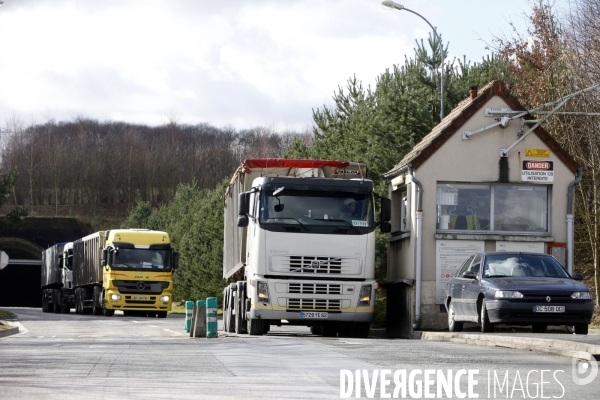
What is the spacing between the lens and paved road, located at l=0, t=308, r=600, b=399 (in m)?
10.4

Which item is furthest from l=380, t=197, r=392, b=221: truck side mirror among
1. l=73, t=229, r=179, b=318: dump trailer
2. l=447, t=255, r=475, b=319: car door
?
l=73, t=229, r=179, b=318: dump trailer

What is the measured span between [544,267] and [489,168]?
166 inches

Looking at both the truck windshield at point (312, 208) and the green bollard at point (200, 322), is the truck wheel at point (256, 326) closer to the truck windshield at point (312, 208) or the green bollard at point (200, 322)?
the green bollard at point (200, 322)

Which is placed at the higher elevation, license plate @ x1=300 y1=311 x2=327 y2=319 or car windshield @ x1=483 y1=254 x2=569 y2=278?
car windshield @ x1=483 y1=254 x2=569 y2=278

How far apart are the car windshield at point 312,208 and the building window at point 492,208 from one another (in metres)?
3.66

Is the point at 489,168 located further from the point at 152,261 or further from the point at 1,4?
the point at 152,261

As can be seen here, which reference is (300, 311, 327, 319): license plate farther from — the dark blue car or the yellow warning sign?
the yellow warning sign

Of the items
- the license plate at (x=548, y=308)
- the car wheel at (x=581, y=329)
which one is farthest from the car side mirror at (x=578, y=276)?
the license plate at (x=548, y=308)

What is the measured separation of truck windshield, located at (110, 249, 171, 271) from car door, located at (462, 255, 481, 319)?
72.2 feet

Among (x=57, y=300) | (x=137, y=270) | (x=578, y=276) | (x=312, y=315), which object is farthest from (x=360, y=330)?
(x=57, y=300)

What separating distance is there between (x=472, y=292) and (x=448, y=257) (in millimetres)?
3705

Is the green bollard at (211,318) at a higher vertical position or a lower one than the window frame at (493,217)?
lower

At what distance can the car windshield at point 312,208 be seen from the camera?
21734 millimetres

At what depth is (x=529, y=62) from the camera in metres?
40.2
